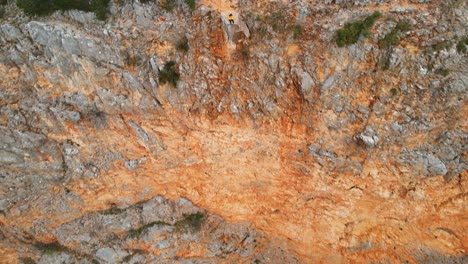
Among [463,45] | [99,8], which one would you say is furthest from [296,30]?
[99,8]

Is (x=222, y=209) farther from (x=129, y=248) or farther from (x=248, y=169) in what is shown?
(x=129, y=248)

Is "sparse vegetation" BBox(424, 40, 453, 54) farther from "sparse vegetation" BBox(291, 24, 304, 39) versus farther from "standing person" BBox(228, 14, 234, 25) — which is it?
"standing person" BBox(228, 14, 234, 25)

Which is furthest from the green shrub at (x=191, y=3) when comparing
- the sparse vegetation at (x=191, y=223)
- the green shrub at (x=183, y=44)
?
the sparse vegetation at (x=191, y=223)

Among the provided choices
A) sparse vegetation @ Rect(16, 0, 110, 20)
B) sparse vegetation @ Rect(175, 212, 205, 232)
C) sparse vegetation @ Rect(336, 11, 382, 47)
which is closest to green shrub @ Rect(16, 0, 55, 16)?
sparse vegetation @ Rect(16, 0, 110, 20)

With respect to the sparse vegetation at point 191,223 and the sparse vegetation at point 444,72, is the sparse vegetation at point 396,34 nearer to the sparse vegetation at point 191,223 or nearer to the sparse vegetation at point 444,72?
the sparse vegetation at point 444,72

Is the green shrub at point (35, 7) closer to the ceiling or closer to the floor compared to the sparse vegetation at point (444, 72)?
closer to the ceiling

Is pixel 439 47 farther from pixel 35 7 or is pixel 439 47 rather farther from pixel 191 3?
pixel 35 7
